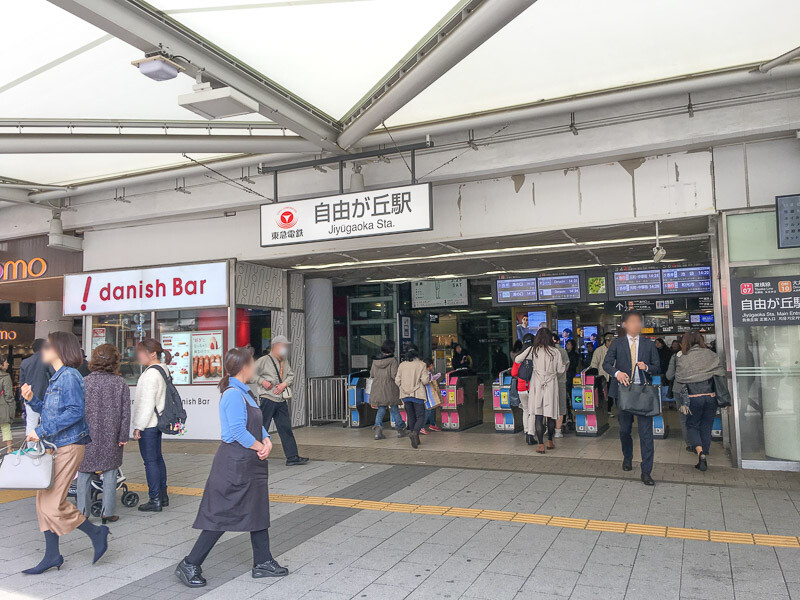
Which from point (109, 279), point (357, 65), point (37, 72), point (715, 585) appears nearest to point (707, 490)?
point (715, 585)

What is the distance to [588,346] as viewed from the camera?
1661 cm

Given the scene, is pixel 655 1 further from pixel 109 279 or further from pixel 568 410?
pixel 109 279

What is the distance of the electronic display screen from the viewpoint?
10609 millimetres

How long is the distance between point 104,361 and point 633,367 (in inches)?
198

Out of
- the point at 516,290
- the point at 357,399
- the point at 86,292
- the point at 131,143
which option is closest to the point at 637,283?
the point at 516,290

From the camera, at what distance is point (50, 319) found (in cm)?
1401

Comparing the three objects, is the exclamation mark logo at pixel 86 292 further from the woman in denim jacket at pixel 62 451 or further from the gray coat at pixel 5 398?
the woman in denim jacket at pixel 62 451

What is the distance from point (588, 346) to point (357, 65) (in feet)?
40.4

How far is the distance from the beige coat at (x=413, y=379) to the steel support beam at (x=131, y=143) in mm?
3474

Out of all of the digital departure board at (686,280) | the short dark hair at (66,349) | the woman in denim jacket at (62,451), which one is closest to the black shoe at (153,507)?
the woman in denim jacket at (62,451)

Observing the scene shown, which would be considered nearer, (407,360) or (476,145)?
(476,145)

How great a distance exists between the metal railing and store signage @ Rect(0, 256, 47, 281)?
5456 mm

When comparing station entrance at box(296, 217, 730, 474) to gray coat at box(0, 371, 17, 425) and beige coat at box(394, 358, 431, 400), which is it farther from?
gray coat at box(0, 371, 17, 425)

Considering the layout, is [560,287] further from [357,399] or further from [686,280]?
[357,399]
